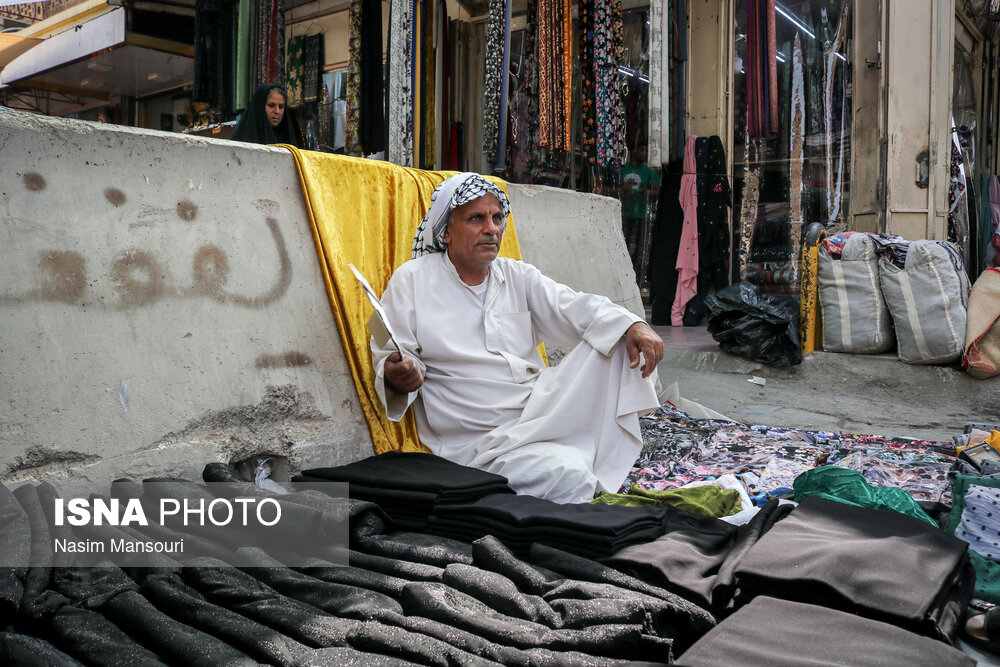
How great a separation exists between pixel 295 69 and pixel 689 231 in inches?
189

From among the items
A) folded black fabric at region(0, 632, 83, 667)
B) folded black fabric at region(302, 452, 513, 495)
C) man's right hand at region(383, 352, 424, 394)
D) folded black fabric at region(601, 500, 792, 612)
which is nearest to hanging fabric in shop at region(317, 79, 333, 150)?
man's right hand at region(383, 352, 424, 394)

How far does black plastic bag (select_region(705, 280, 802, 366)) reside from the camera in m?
5.47

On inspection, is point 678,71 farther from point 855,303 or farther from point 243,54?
point 243,54

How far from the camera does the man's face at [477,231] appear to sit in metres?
3.29

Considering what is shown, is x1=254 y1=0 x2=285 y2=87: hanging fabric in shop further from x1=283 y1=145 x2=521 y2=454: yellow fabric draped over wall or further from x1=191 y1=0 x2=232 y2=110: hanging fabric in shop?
x1=283 y1=145 x2=521 y2=454: yellow fabric draped over wall

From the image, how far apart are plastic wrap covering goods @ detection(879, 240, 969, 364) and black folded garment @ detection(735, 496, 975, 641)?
3353 millimetres

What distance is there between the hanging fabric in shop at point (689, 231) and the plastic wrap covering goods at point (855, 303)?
1833 millimetres

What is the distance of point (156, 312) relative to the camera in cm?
270

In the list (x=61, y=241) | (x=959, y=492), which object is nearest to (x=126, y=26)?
(x=61, y=241)

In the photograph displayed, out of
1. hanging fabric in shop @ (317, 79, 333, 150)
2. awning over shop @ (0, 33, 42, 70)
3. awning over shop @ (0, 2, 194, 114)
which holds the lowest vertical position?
hanging fabric in shop @ (317, 79, 333, 150)

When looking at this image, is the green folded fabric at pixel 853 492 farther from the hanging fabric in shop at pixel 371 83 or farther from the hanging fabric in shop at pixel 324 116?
the hanging fabric in shop at pixel 324 116

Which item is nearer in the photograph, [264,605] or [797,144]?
[264,605]

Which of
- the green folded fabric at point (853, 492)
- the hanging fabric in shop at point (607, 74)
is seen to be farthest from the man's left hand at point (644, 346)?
the hanging fabric in shop at point (607, 74)

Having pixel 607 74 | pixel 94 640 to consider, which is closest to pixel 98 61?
pixel 607 74
